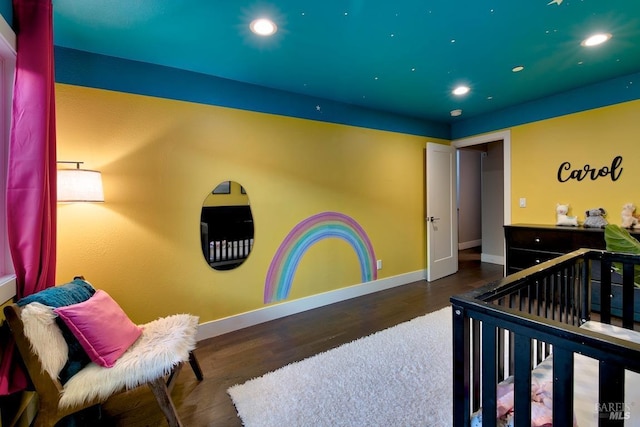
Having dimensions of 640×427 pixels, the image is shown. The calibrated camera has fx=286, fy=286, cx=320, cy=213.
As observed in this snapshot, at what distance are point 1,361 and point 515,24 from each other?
339cm

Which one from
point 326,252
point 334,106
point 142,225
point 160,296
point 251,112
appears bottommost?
point 160,296

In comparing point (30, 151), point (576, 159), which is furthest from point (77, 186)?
point (576, 159)

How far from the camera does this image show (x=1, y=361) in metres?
1.25

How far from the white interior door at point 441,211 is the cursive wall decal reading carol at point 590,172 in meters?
1.32

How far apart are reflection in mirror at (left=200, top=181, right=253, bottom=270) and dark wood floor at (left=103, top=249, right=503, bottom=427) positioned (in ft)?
2.35

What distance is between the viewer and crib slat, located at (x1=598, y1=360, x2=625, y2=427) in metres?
0.73

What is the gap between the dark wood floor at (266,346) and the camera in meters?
1.70

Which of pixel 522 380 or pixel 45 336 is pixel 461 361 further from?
pixel 45 336

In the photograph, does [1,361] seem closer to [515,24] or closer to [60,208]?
[60,208]

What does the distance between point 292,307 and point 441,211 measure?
2.64m

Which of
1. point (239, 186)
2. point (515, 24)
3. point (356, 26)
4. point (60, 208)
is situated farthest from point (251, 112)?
point (515, 24)

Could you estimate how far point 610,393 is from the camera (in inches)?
29.3

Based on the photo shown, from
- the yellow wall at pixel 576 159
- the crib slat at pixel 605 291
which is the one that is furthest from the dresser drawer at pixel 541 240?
the crib slat at pixel 605 291

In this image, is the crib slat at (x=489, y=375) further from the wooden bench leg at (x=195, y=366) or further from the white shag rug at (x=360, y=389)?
the wooden bench leg at (x=195, y=366)
